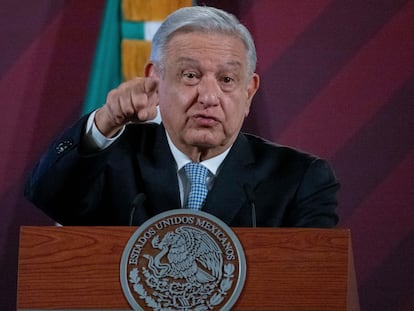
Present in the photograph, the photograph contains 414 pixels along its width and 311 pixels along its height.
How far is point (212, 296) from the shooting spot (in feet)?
6.68

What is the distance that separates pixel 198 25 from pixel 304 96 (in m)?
0.87

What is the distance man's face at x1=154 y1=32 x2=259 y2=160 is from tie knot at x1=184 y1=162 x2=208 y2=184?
0.05 metres

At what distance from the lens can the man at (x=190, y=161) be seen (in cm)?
257

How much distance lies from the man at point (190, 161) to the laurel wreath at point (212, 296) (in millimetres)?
474

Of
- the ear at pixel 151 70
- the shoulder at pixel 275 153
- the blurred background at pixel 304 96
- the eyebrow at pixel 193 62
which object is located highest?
the eyebrow at pixel 193 62

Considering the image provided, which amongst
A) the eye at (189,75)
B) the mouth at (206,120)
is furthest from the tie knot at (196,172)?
the eye at (189,75)

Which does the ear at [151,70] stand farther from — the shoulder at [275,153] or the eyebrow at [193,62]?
the shoulder at [275,153]

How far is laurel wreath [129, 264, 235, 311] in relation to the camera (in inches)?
80.0

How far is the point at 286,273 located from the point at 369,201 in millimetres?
1403

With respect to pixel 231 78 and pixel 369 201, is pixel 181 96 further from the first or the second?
pixel 369 201

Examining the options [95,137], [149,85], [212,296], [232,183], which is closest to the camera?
[212,296]

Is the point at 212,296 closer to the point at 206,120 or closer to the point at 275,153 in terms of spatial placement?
the point at 206,120

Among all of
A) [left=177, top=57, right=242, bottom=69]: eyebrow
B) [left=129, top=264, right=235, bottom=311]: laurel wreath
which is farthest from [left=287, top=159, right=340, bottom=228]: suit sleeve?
[left=129, top=264, right=235, bottom=311]: laurel wreath

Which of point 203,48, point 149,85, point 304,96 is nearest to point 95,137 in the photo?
point 149,85
